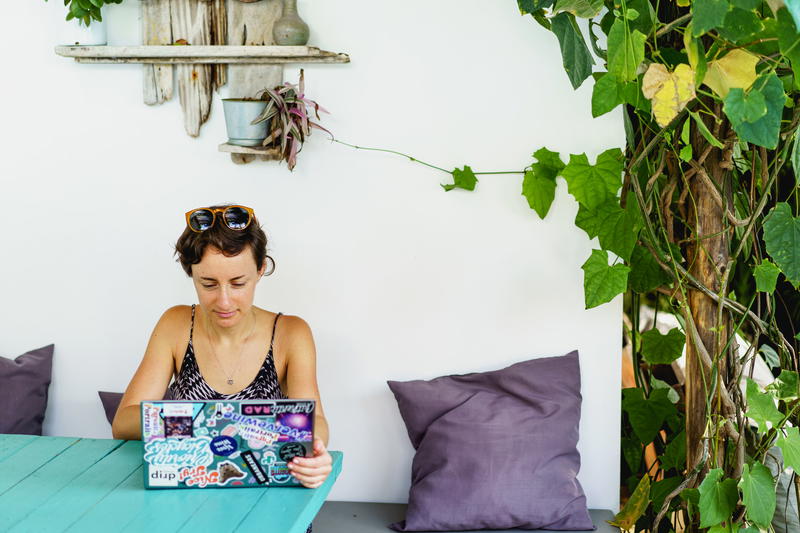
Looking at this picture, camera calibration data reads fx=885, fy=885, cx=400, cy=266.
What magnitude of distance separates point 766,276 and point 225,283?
54.5 inches

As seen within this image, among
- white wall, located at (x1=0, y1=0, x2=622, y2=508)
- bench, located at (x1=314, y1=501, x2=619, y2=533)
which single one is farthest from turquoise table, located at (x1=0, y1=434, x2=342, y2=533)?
white wall, located at (x1=0, y1=0, x2=622, y2=508)

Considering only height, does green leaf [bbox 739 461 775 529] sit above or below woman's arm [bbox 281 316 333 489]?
below

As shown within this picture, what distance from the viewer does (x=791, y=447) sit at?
2195mm

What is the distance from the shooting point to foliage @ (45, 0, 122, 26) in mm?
2566

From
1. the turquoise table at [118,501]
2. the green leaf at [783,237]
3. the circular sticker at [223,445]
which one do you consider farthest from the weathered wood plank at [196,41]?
the green leaf at [783,237]

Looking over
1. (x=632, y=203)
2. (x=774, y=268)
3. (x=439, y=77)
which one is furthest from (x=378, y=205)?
(x=774, y=268)

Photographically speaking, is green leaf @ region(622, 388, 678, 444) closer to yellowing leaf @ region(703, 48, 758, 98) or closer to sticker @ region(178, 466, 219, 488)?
yellowing leaf @ region(703, 48, 758, 98)

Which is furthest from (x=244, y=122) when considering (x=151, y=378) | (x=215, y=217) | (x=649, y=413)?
(x=649, y=413)

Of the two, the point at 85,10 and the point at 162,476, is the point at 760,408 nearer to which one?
the point at 162,476

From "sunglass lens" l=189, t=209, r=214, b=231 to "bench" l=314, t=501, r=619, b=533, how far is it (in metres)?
0.94

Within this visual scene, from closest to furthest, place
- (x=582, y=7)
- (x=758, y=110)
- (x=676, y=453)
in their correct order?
1. (x=758, y=110)
2. (x=582, y=7)
3. (x=676, y=453)

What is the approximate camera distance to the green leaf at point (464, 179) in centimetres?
259

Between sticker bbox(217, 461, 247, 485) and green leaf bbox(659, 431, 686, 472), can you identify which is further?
green leaf bbox(659, 431, 686, 472)

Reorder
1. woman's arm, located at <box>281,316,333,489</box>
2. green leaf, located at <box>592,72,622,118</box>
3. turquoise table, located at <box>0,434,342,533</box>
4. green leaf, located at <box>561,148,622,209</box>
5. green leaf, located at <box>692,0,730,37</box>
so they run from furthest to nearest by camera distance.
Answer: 1. green leaf, located at <box>561,148,622,209</box>
2. woman's arm, located at <box>281,316,333,489</box>
3. green leaf, located at <box>592,72,622,118</box>
4. turquoise table, located at <box>0,434,342,533</box>
5. green leaf, located at <box>692,0,730,37</box>
